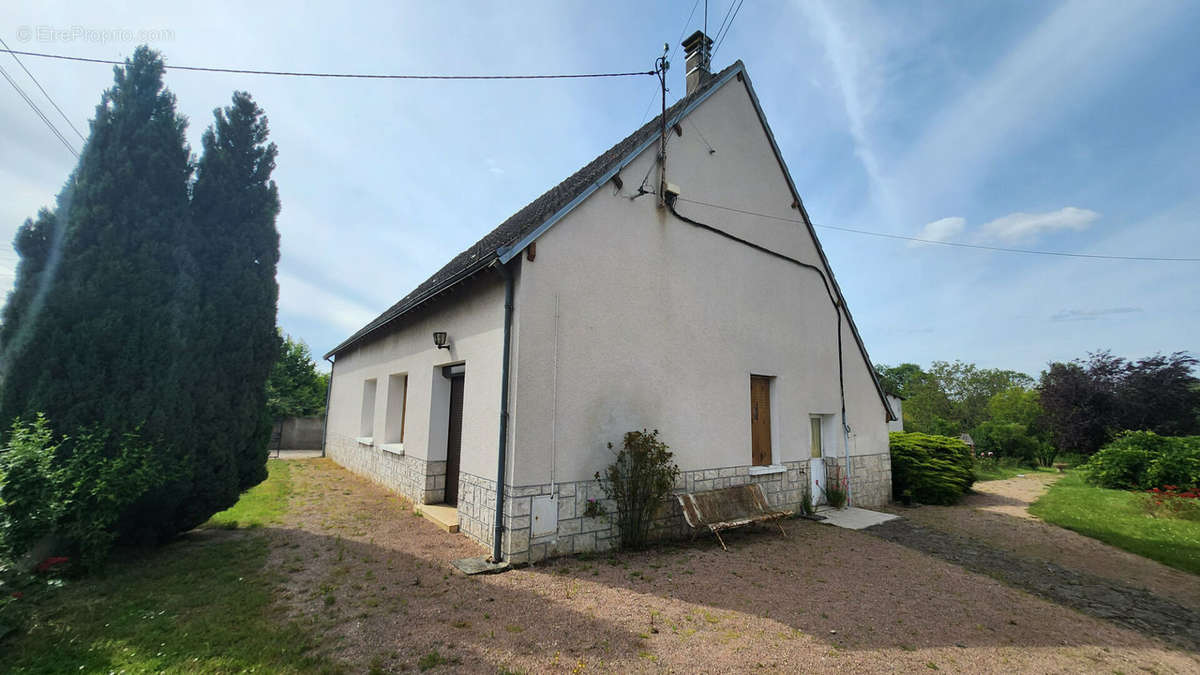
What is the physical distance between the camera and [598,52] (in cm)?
722

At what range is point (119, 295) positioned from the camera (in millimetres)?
4883

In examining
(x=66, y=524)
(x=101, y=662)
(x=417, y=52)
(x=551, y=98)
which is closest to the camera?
(x=101, y=662)

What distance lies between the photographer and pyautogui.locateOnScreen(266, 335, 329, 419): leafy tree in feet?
65.7

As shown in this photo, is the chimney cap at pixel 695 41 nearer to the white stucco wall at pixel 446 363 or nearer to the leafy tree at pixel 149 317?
the white stucco wall at pixel 446 363

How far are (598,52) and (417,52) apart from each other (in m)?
2.76

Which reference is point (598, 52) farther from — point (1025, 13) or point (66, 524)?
point (66, 524)

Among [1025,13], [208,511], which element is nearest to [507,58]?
[208,511]

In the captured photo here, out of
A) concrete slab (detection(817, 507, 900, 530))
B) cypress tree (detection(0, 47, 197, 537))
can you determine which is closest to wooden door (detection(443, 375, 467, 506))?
cypress tree (detection(0, 47, 197, 537))

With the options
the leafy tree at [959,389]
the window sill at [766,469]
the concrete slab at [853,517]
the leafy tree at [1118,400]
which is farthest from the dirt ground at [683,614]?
the leafy tree at [959,389]

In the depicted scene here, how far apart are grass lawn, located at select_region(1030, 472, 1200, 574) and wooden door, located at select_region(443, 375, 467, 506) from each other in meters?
10.7

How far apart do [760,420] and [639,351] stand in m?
3.38

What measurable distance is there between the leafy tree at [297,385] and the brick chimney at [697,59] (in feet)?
64.5

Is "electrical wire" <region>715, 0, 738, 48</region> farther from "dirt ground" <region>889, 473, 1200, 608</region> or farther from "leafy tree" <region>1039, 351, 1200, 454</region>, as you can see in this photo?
"leafy tree" <region>1039, 351, 1200, 454</region>

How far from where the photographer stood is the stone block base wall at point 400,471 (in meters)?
7.71
